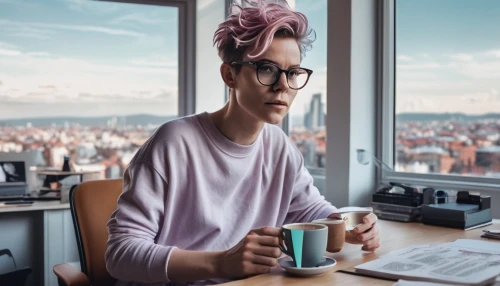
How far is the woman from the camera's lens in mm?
1220

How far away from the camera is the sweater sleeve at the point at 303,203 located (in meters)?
1.60

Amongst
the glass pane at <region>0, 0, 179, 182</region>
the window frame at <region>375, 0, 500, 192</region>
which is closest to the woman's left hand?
the window frame at <region>375, 0, 500, 192</region>

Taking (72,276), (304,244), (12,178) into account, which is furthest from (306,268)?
(12,178)

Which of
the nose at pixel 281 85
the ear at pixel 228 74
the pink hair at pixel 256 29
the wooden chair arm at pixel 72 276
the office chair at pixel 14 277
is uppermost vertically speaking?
the pink hair at pixel 256 29

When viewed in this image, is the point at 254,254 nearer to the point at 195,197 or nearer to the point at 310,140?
the point at 195,197

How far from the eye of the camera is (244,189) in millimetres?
1484

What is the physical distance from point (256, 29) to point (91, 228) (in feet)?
3.02

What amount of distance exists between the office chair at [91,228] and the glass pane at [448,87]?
152cm

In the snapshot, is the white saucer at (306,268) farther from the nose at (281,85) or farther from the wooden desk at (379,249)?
the nose at (281,85)

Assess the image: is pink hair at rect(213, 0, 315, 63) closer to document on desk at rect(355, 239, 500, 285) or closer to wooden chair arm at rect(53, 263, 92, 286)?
document on desk at rect(355, 239, 500, 285)

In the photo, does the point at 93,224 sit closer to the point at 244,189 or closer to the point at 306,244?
the point at 244,189

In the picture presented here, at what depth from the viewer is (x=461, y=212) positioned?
68.7 inches

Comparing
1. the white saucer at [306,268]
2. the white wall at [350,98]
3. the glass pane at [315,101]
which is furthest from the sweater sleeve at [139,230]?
the glass pane at [315,101]

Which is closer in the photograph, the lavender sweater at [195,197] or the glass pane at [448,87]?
the lavender sweater at [195,197]
